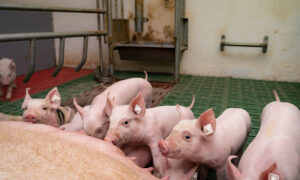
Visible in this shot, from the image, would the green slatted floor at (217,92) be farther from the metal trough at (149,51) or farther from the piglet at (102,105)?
the piglet at (102,105)

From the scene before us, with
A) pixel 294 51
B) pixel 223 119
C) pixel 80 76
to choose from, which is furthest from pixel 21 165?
pixel 294 51

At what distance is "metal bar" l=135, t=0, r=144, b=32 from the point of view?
458cm

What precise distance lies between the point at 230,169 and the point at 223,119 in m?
0.64

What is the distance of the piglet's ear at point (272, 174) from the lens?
0.95 m

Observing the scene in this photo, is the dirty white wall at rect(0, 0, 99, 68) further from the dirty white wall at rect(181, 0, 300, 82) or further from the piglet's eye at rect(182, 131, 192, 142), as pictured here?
the piglet's eye at rect(182, 131, 192, 142)

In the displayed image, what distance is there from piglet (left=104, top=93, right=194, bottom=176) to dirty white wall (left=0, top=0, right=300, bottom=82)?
10.3 ft

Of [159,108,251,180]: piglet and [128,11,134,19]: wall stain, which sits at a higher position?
[128,11,134,19]: wall stain

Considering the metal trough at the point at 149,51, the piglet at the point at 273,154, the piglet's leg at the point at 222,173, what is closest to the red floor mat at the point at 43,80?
the metal trough at the point at 149,51

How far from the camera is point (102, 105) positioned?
6.10ft

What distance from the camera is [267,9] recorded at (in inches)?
165

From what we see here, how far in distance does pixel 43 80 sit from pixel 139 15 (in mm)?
2004

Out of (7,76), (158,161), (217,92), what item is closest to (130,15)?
(217,92)

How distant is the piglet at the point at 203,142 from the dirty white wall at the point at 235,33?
3174mm

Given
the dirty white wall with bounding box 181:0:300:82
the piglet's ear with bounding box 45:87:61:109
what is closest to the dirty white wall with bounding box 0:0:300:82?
the dirty white wall with bounding box 181:0:300:82
